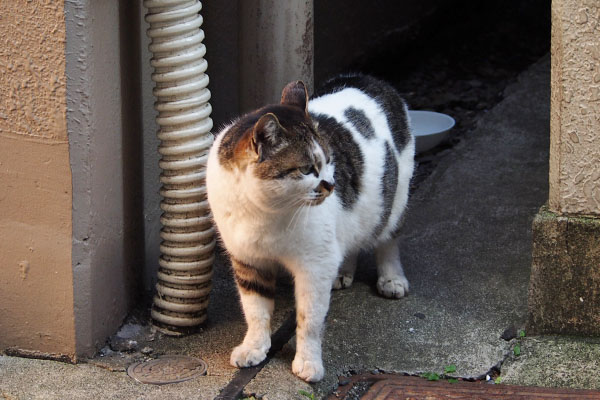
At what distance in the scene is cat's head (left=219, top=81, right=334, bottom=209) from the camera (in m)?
2.84

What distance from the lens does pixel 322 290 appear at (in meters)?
3.20

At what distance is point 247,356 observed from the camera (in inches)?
128

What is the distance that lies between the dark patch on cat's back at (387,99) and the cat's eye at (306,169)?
95 centimetres

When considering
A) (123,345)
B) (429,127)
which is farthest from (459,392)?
(429,127)

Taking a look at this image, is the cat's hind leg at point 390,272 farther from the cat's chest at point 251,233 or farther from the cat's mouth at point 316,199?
the cat's mouth at point 316,199

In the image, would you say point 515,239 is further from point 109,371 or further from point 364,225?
point 109,371

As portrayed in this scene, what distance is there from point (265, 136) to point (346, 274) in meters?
1.33

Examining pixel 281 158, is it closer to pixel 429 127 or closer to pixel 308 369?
pixel 308 369

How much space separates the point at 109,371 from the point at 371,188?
4.04 feet

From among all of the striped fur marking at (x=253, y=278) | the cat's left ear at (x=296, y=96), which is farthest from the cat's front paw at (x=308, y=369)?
the cat's left ear at (x=296, y=96)

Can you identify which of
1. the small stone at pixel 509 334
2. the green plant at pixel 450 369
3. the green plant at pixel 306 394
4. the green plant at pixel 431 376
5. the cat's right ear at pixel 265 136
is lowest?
the green plant at pixel 431 376

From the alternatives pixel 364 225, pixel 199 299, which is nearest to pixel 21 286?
pixel 199 299

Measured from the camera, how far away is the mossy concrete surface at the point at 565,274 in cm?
326

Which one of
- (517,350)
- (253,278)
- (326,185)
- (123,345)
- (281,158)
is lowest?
(123,345)
